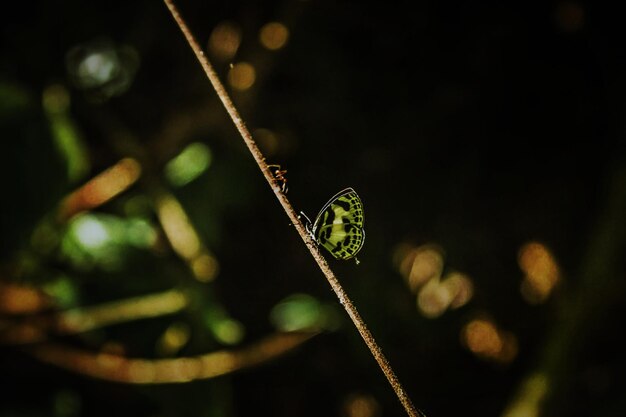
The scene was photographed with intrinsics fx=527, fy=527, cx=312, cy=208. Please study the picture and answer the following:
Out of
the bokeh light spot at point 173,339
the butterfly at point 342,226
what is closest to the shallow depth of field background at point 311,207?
the bokeh light spot at point 173,339

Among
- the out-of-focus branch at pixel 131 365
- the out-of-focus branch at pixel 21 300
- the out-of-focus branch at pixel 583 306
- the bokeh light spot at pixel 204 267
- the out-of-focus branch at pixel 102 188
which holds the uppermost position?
the out-of-focus branch at pixel 102 188

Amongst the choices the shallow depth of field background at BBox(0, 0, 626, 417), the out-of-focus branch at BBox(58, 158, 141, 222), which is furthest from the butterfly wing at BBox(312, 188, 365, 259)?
the out-of-focus branch at BBox(58, 158, 141, 222)

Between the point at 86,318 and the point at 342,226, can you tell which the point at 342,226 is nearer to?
the point at 342,226

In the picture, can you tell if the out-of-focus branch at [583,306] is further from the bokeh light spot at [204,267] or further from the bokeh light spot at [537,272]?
the bokeh light spot at [204,267]

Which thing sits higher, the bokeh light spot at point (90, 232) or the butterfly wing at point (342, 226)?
the bokeh light spot at point (90, 232)

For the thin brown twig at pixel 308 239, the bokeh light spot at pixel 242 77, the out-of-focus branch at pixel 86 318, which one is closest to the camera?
the thin brown twig at pixel 308 239

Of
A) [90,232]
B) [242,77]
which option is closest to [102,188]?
[90,232]

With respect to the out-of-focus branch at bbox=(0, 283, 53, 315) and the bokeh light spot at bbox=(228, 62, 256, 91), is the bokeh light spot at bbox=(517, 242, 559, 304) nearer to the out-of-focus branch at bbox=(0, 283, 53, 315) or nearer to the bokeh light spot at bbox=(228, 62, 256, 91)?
the bokeh light spot at bbox=(228, 62, 256, 91)

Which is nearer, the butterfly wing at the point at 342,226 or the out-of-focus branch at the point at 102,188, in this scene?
the butterfly wing at the point at 342,226

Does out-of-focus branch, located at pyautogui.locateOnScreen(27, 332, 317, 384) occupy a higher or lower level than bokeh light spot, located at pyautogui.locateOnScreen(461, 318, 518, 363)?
higher
